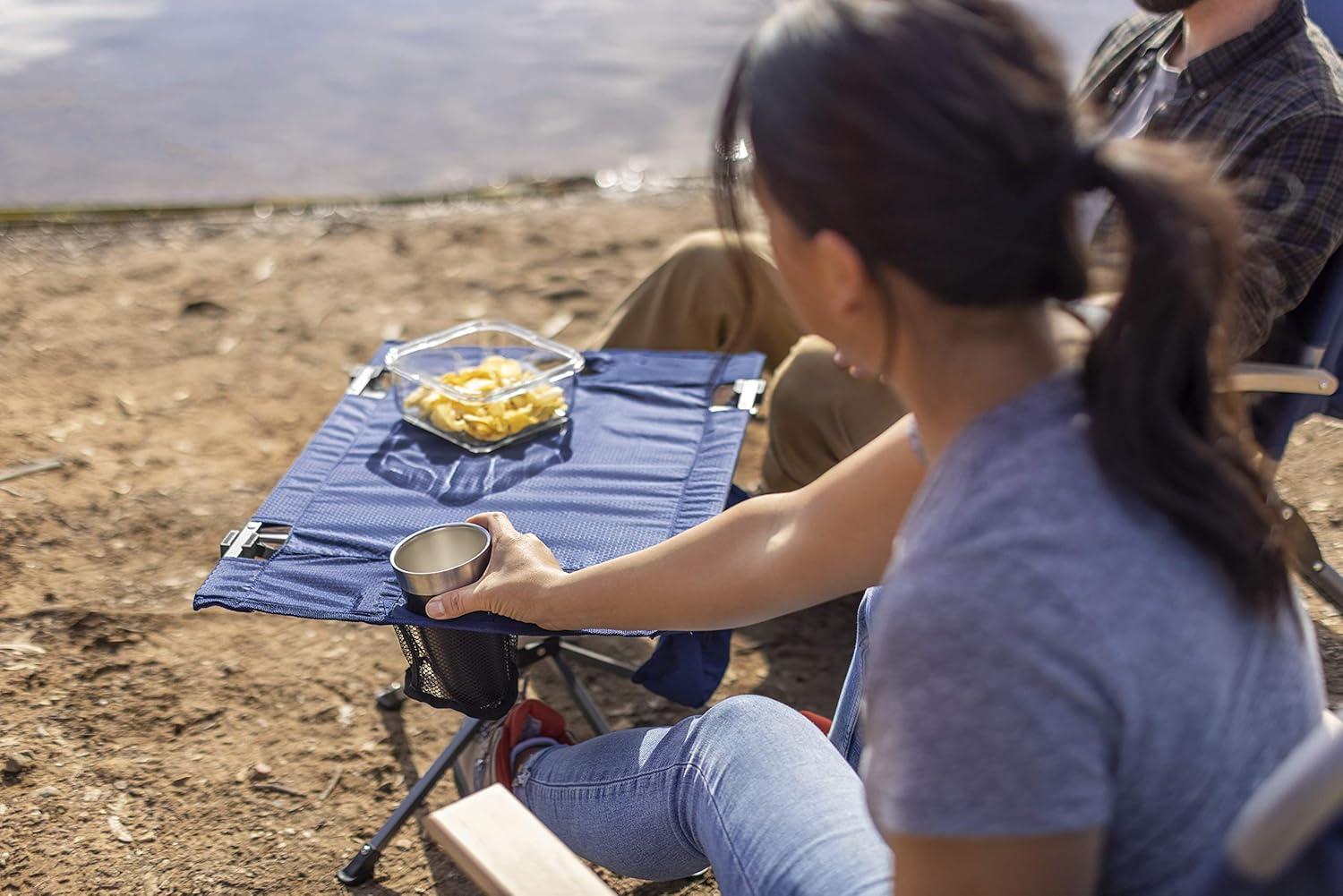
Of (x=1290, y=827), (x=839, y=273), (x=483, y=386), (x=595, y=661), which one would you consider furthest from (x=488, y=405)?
(x=1290, y=827)

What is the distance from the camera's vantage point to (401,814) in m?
2.20

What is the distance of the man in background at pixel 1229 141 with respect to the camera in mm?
2273

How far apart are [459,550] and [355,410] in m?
0.71

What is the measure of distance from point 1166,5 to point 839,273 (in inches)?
69.5

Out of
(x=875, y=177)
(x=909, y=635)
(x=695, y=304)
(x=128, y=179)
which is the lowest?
(x=128, y=179)

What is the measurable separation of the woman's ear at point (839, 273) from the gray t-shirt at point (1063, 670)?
0.54ft

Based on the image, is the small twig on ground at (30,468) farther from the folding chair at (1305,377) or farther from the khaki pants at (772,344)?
the folding chair at (1305,377)

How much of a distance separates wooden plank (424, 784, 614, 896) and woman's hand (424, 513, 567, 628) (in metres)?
0.54

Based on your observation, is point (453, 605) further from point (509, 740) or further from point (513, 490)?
point (513, 490)

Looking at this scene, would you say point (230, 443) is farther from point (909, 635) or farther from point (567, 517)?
point (909, 635)

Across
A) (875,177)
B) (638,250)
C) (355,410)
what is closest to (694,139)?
(638,250)

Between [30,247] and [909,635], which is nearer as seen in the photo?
[909,635]

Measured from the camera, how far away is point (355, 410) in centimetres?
262

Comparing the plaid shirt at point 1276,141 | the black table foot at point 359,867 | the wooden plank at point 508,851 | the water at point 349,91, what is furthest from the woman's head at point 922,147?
the water at point 349,91
